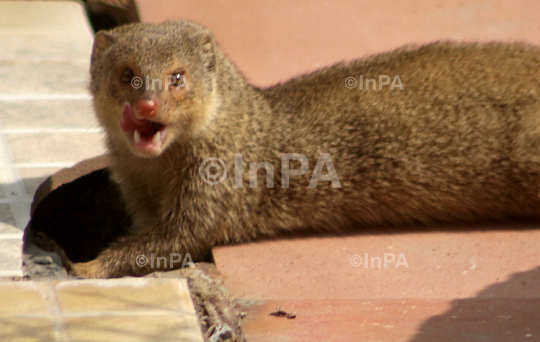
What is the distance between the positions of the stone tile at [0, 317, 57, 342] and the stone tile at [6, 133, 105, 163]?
64.6 inches

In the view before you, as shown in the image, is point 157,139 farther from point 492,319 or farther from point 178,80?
point 492,319

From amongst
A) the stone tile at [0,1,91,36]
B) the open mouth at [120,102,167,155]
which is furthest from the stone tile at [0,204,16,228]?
the stone tile at [0,1,91,36]

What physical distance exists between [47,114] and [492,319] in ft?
10.1

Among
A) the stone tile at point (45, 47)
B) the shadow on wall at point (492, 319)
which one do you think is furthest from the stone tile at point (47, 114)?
the shadow on wall at point (492, 319)

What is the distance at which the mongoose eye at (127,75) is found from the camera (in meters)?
3.00

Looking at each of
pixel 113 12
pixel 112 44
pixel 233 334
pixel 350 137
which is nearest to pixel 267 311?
pixel 233 334

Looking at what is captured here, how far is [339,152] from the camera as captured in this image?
3.37m

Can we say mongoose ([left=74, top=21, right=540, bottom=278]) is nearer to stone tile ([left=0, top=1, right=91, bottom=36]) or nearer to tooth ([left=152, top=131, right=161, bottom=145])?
tooth ([left=152, top=131, right=161, bottom=145])

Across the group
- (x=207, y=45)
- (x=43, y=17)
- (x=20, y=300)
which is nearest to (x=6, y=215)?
(x=20, y=300)

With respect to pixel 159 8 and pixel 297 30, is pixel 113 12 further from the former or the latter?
pixel 297 30

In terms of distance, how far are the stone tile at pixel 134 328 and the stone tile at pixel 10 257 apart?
66 cm

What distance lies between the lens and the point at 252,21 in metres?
4.74

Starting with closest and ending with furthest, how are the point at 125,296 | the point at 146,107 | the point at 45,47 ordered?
1. the point at 125,296
2. the point at 146,107
3. the point at 45,47

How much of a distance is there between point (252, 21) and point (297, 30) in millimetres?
338
